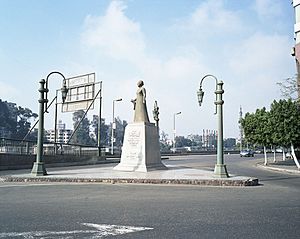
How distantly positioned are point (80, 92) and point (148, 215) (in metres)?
29.0

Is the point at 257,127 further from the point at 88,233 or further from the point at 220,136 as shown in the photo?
the point at 88,233

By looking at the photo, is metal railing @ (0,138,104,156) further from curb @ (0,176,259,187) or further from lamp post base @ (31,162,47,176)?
curb @ (0,176,259,187)

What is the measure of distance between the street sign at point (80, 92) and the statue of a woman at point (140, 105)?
13.8 meters

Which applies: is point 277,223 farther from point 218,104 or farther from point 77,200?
point 218,104

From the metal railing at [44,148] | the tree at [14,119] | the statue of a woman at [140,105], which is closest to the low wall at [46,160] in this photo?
the metal railing at [44,148]

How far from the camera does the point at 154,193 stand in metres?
11.4

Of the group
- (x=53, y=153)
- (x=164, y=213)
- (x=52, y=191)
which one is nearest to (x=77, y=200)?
(x=52, y=191)

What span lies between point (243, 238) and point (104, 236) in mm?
2271

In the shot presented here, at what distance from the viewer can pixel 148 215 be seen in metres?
7.49

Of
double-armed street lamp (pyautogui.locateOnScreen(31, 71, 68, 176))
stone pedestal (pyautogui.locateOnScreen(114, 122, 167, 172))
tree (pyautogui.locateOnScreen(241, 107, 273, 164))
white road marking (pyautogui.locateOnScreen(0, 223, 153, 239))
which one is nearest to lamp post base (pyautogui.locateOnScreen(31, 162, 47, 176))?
double-armed street lamp (pyautogui.locateOnScreen(31, 71, 68, 176))

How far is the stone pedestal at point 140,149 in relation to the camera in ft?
65.3

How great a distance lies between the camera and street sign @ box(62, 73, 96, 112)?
113 feet

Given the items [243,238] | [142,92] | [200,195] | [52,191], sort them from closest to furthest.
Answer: [243,238]
[200,195]
[52,191]
[142,92]

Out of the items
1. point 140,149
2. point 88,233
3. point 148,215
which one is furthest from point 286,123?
point 88,233
